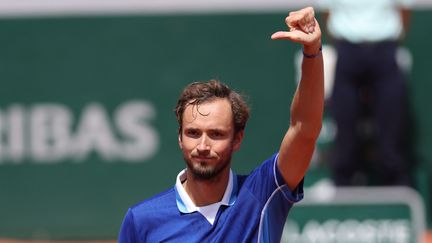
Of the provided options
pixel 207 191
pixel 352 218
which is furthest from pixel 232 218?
pixel 352 218

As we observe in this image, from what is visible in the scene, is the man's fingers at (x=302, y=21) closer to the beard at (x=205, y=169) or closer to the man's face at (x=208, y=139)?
the man's face at (x=208, y=139)

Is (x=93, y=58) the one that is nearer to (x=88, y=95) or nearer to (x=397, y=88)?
(x=88, y=95)

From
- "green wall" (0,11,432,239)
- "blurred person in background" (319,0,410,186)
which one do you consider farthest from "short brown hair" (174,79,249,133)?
"green wall" (0,11,432,239)

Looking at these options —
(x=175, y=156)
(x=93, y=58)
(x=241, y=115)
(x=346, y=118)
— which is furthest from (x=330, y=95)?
(x=241, y=115)

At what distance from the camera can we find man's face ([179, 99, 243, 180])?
396cm

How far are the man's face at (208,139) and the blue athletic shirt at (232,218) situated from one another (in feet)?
0.46

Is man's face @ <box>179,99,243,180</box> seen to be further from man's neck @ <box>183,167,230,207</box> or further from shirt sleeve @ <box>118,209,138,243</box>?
shirt sleeve @ <box>118,209,138,243</box>

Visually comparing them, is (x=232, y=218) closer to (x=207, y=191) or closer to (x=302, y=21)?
(x=207, y=191)

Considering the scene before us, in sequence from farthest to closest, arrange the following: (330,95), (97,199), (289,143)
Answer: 1. (97,199)
2. (330,95)
3. (289,143)

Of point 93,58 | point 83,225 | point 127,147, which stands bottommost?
point 83,225

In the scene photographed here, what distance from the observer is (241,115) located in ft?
13.4

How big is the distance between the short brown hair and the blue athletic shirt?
19 cm

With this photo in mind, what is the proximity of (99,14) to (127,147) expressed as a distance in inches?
51.2

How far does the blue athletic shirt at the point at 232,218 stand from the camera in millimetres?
4027
